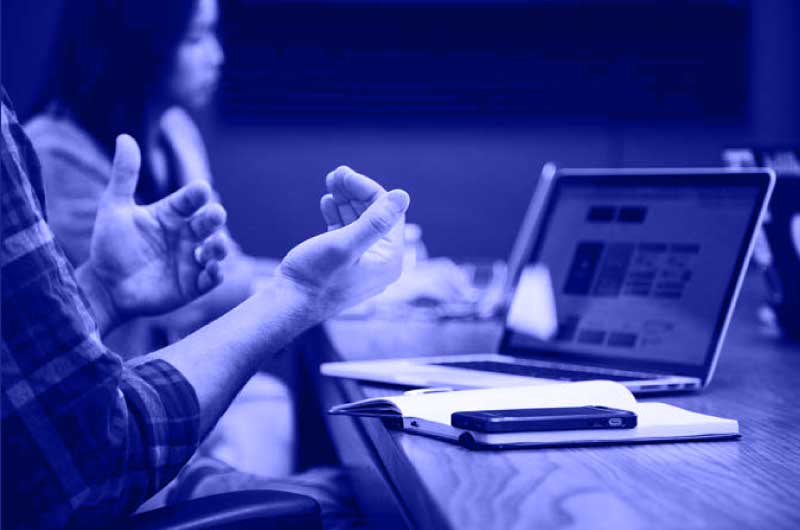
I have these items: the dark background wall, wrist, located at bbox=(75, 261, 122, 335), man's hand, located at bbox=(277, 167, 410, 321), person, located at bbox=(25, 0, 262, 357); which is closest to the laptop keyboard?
man's hand, located at bbox=(277, 167, 410, 321)

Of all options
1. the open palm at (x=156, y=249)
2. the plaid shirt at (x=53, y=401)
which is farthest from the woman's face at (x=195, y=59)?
the plaid shirt at (x=53, y=401)

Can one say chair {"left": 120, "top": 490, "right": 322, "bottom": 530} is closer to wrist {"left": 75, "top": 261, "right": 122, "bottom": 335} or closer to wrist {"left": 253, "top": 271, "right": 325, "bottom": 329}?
wrist {"left": 253, "top": 271, "right": 325, "bottom": 329}

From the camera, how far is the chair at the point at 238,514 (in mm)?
760

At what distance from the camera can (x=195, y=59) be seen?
7.32 ft

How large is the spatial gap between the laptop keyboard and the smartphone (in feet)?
1.02

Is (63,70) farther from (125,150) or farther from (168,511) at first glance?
(168,511)

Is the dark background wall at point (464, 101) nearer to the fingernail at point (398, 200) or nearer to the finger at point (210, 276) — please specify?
the finger at point (210, 276)

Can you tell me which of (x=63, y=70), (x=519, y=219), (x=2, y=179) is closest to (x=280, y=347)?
(x=2, y=179)

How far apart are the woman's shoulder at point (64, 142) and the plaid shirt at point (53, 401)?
4.10 feet

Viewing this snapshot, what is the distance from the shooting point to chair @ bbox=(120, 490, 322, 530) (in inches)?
29.9

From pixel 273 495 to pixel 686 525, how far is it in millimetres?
350

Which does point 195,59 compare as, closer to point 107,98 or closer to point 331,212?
point 107,98

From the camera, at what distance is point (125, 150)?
1.39 metres

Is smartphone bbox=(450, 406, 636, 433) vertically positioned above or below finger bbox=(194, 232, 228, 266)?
below
